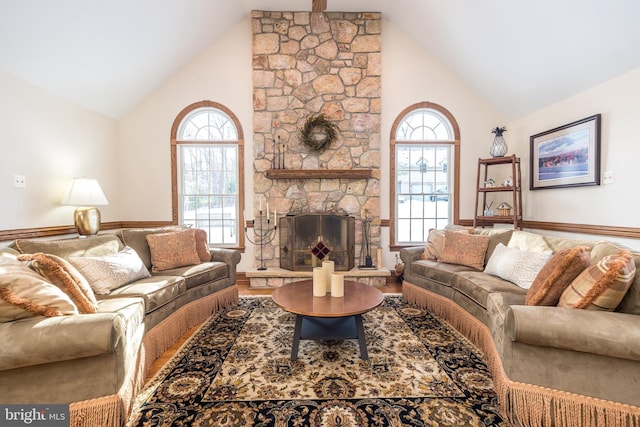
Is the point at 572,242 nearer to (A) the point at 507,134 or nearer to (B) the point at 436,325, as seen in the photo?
(B) the point at 436,325

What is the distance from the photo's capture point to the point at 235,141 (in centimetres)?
450

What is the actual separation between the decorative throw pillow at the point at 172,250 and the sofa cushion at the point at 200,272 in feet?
0.24

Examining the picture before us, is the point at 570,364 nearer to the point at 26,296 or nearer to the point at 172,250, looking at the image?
the point at 26,296

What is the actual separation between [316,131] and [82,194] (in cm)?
298

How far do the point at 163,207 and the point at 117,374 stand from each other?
3.36 m

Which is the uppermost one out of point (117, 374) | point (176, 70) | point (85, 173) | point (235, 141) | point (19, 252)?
point (176, 70)

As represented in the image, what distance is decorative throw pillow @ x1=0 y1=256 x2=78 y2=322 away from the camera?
1501 millimetres

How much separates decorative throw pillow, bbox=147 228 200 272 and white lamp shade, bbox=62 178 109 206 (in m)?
0.86

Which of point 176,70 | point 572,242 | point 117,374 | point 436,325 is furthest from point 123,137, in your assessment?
point 572,242

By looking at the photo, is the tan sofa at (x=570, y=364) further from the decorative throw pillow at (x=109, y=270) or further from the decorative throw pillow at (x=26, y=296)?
the decorative throw pillow at (x=109, y=270)

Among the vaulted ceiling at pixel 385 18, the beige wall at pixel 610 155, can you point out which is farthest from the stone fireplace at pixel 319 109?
the beige wall at pixel 610 155

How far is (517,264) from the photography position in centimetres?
254

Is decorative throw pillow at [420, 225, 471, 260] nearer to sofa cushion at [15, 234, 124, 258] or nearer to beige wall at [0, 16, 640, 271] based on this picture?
beige wall at [0, 16, 640, 271]

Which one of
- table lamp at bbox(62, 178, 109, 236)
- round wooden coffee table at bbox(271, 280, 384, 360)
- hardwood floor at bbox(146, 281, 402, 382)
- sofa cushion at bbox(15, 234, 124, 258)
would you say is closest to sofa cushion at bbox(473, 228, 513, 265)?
hardwood floor at bbox(146, 281, 402, 382)
